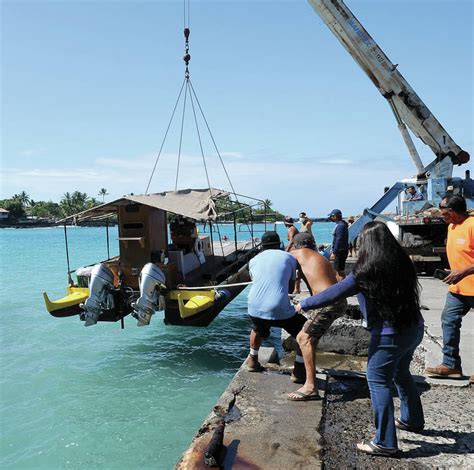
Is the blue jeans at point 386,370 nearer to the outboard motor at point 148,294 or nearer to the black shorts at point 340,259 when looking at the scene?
the outboard motor at point 148,294

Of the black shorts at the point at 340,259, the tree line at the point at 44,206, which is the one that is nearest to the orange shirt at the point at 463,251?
the black shorts at the point at 340,259

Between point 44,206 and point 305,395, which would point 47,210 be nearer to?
point 44,206

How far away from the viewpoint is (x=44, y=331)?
41.8 feet

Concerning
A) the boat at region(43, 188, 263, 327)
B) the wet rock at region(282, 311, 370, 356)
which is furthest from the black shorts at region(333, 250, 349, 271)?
the wet rock at region(282, 311, 370, 356)

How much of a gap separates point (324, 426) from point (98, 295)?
5827mm

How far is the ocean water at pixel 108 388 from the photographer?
5980mm

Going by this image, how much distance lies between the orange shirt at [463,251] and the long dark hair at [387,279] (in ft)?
4.51

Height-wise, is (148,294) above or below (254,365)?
above

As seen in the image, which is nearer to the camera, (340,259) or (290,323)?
(290,323)

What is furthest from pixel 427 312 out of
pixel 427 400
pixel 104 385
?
pixel 104 385

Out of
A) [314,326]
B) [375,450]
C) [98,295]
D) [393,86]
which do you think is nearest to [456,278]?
[314,326]

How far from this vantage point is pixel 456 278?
396cm

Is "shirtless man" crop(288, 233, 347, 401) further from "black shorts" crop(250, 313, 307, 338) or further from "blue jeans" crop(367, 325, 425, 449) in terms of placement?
"blue jeans" crop(367, 325, 425, 449)

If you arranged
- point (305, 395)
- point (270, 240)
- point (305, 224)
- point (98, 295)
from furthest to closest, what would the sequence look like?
point (305, 224)
point (98, 295)
point (270, 240)
point (305, 395)
